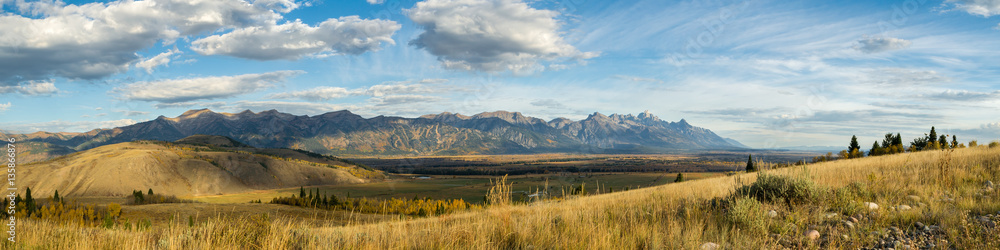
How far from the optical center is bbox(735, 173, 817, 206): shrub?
785 cm

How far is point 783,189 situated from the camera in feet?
26.5

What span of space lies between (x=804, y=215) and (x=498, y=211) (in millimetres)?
4822

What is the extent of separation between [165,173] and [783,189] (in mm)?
111747

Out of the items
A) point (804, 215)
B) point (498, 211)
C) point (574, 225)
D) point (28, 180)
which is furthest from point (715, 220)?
point (28, 180)

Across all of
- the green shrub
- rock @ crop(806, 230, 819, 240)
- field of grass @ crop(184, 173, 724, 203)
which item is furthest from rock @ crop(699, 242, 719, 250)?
field of grass @ crop(184, 173, 724, 203)

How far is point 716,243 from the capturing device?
18.2 feet

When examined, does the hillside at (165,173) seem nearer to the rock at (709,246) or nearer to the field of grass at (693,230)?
the field of grass at (693,230)

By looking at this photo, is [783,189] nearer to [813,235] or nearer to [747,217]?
[747,217]

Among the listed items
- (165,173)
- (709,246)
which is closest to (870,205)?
(709,246)

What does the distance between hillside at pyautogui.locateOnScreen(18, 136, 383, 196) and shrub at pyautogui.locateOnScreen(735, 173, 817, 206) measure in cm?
9582

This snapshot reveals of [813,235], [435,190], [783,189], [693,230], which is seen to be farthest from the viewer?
[435,190]

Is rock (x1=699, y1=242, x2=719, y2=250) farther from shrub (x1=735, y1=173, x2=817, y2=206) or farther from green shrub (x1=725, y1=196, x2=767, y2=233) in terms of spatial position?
shrub (x1=735, y1=173, x2=817, y2=206)

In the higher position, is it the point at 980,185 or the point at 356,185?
the point at 980,185

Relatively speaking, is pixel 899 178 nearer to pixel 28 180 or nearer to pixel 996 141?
pixel 996 141
